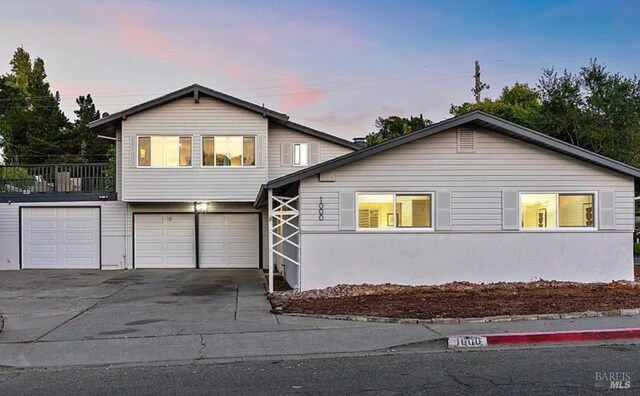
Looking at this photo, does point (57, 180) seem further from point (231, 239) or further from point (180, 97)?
point (231, 239)

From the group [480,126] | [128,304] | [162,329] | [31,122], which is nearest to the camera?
[162,329]

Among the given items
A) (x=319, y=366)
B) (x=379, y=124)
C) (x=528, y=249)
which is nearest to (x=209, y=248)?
(x=528, y=249)

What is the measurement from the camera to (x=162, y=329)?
1051cm

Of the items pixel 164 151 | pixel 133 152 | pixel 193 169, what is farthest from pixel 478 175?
pixel 133 152

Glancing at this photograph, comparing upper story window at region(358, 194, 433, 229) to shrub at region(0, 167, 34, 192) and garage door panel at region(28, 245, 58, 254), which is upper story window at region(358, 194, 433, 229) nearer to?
garage door panel at region(28, 245, 58, 254)

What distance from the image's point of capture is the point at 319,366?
25.2 feet

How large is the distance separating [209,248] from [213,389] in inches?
678

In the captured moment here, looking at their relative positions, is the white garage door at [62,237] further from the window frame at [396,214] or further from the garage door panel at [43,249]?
the window frame at [396,214]

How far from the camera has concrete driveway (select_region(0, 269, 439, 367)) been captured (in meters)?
8.68

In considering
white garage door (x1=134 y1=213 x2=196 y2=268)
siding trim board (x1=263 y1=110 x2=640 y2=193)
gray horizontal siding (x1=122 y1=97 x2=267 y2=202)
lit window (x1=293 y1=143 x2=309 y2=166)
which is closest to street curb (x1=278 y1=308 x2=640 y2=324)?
siding trim board (x1=263 y1=110 x2=640 y2=193)

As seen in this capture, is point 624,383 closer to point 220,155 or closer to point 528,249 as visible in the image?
point 528,249

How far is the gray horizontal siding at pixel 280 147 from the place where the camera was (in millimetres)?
23281

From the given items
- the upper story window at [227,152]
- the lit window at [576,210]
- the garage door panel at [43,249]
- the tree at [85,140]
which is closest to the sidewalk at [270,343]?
the lit window at [576,210]

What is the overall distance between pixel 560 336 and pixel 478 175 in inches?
286
